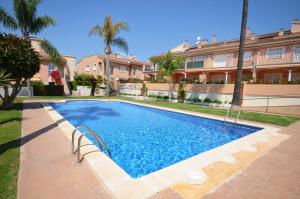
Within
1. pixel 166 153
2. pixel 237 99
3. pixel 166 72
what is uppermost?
pixel 166 72

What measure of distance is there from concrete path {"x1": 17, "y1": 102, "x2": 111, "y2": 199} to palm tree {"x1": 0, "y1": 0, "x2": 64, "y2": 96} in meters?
12.0

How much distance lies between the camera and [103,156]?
450 centimetres

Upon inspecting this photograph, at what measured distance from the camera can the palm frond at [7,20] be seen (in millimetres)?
14945

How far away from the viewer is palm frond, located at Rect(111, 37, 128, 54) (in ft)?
80.1

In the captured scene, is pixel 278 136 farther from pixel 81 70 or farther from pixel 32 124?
pixel 81 70

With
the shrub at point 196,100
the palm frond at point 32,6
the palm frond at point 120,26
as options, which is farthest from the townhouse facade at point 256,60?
the palm frond at point 32,6

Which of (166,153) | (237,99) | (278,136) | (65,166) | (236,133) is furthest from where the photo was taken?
(237,99)

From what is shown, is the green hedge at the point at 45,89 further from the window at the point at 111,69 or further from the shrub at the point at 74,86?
the window at the point at 111,69

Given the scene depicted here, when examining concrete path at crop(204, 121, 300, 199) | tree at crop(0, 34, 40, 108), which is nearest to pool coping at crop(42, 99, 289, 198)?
concrete path at crop(204, 121, 300, 199)

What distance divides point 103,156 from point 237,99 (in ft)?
44.1

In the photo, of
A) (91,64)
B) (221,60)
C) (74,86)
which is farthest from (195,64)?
(91,64)

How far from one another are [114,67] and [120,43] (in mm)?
11616

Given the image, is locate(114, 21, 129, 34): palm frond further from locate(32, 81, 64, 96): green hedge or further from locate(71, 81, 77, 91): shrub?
locate(71, 81, 77, 91): shrub

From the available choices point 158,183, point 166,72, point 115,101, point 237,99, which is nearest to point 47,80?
point 115,101
